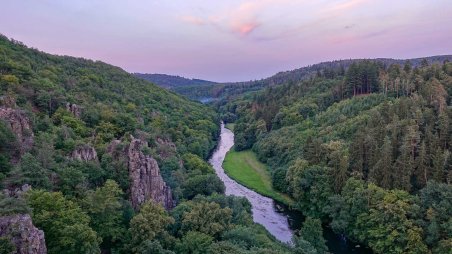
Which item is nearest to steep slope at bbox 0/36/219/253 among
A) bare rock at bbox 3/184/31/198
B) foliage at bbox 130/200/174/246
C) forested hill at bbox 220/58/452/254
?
bare rock at bbox 3/184/31/198

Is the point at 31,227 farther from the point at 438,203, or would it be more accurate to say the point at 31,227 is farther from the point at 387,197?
the point at 438,203

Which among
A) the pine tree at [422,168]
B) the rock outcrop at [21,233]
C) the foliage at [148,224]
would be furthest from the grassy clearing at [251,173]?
the rock outcrop at [21,233]

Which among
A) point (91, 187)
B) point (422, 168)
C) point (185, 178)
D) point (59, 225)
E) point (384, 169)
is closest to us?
point (59, 225)

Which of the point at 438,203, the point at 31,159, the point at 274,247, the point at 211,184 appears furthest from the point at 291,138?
the point at 31,159

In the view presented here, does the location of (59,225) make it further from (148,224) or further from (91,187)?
(91,187)

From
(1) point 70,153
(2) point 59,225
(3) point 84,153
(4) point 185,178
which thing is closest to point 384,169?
(4) point 185,178

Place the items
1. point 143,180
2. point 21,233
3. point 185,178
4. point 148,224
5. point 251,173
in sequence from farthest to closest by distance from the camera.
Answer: point 251,173
point 185,178
point 143,180
point 148,224
point 21,233
